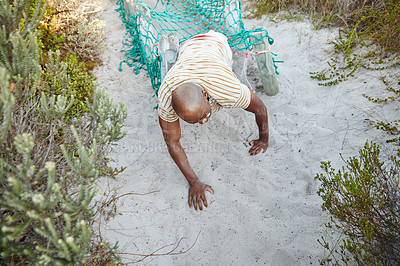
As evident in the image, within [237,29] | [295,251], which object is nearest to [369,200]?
[295,251]

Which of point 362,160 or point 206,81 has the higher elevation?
point 206,81

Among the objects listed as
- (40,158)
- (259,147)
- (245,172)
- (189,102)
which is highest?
(189,102)

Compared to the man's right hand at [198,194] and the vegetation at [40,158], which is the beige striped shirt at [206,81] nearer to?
the vegetation at [40,158]

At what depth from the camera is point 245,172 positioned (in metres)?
2.62

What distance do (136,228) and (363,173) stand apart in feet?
6.00

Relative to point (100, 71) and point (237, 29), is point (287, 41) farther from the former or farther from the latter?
point (100, 71)

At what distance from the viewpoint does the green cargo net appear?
311 centimetres

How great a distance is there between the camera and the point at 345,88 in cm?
299

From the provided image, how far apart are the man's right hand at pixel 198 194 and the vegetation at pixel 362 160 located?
98cm

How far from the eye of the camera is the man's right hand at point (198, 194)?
7.89 ft

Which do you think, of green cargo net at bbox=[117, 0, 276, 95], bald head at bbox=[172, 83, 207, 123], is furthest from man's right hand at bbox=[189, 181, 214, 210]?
green cargo net at bbox=[117, 0, 276, 95]

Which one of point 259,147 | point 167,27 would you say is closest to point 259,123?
point 259,147

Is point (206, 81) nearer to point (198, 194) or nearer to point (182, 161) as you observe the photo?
point (182, 161)

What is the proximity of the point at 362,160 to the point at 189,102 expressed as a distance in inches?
56.5
